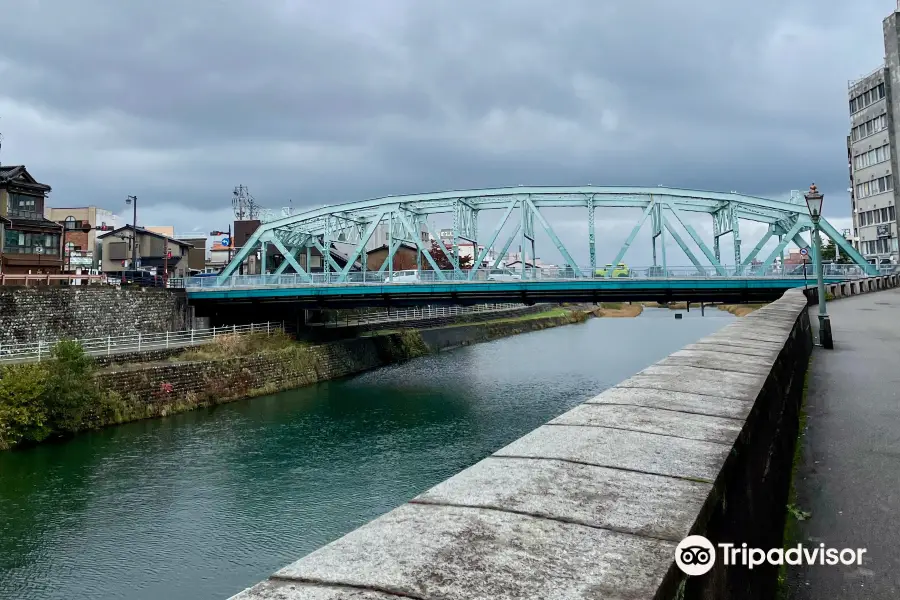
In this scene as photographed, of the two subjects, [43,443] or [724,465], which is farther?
[43,443]

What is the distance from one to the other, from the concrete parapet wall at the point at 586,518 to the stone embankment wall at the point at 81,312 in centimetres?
3305

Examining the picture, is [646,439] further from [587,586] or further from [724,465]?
[587,586]

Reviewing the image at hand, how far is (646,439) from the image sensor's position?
332 centimetres

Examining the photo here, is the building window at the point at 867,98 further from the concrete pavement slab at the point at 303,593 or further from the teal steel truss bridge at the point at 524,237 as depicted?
the concrete pavement slab at the point at 303,593

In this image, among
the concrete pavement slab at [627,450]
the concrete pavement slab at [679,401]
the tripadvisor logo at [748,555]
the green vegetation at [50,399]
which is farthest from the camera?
the green vegetation at [50,399]

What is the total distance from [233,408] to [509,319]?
1966 inches

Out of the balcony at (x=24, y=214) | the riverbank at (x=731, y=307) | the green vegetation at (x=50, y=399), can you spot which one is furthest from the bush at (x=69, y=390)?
the riverbank at (x=731, y=307)

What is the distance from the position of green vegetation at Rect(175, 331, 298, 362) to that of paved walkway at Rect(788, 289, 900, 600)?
28.2 meters

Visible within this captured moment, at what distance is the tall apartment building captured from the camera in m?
54.6

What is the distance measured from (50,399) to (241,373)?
1023 cm

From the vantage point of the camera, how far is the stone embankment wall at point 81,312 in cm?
2919

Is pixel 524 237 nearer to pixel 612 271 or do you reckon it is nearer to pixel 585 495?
pixel 612 271

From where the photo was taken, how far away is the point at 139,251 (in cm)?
6238

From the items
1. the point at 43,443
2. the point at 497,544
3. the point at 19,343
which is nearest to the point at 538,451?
the point at 497,544
